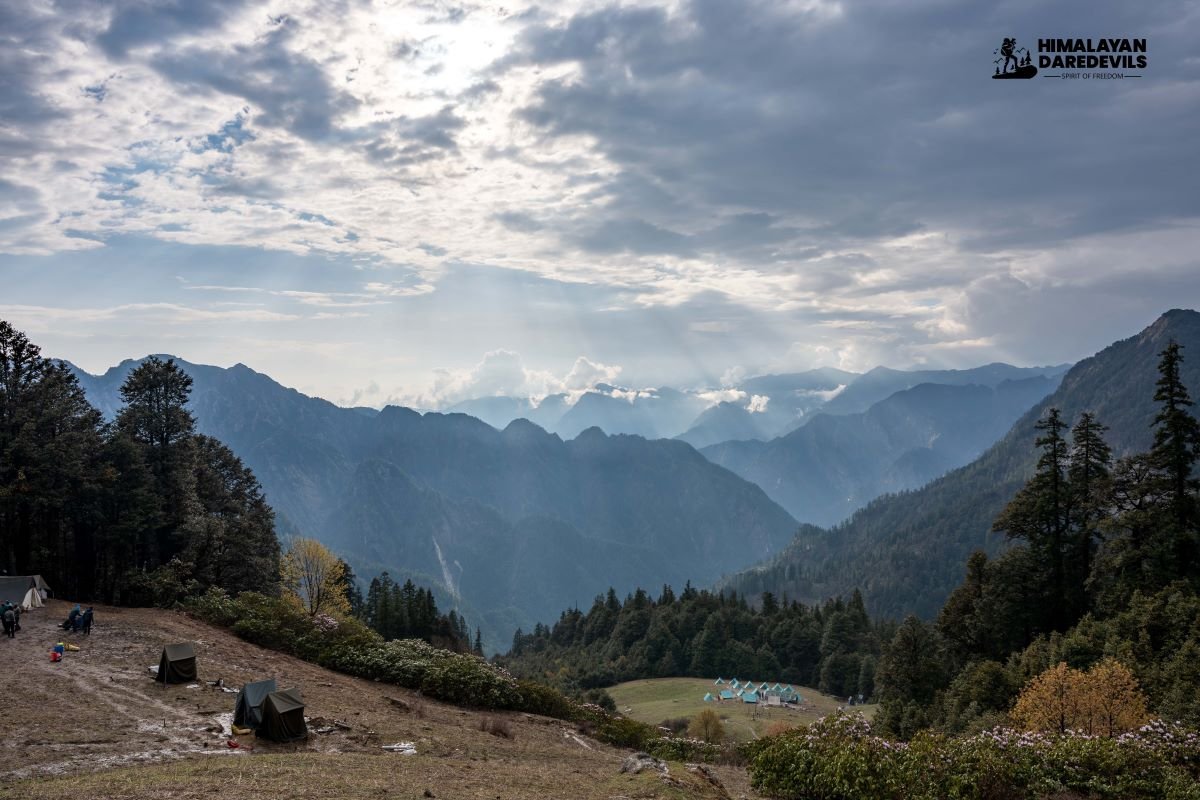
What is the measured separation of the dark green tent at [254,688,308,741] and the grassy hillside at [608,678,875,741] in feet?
157

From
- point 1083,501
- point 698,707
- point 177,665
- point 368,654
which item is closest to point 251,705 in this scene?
point 177,665

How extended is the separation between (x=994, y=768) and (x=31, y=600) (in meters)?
47.5

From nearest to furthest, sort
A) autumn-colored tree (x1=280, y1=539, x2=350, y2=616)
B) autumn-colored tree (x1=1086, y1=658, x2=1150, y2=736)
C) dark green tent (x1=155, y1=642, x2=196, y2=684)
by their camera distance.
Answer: dark green tent (x1=155, y1=642, x2=196, y2=684)
autumn-colored tree (x1=1086, y1=658, x2=1150, y2=736)
autumn-colored tree (x1=280, y1=539, x2=350, y2=616)

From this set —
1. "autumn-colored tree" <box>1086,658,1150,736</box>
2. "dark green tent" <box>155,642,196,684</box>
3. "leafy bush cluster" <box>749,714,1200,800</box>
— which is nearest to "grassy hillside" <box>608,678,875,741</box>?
"autumn-colored tree" <box>1086,658,1150,736</box>

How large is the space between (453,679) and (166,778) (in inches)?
700

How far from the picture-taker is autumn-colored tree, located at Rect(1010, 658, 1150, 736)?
2989 centimetres

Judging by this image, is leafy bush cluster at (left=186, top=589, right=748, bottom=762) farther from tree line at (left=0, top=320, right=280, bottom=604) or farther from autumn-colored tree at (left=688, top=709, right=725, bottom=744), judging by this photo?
autumn-colored tree at (left=688, top=709, right=725, bottom=744)

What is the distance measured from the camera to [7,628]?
33.1 meters

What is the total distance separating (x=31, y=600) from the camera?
39.2 metres

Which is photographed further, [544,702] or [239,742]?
[544,702]

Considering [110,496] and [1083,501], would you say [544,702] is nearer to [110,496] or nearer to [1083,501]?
[110,496]

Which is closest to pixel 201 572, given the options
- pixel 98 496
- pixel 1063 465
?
pixel 98 496

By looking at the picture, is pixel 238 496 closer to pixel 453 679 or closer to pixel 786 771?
pixel 453 679

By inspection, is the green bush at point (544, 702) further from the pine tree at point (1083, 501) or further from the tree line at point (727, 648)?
the tree line at point (727, 648)
